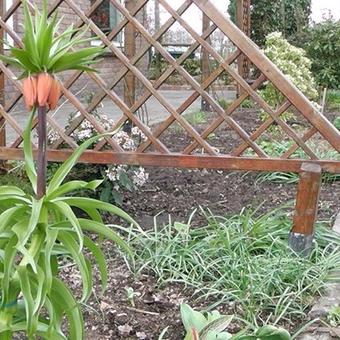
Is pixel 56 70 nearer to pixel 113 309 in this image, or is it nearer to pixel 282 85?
pixel 113 309

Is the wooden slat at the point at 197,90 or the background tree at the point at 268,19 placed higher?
the background tree at the point at 268,19

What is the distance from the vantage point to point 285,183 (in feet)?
15.9

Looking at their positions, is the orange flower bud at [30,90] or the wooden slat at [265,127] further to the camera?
the wooden slat at [265,127]

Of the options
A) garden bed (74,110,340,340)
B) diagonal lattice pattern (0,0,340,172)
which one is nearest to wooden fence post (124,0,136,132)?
garden bed (74,110,340,340)

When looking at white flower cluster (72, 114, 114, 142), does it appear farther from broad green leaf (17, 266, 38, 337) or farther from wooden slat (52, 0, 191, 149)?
broad green leaf (17, 266, 38, 337)

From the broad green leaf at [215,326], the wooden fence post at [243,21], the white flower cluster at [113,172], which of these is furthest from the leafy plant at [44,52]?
the wooden fence post at [243,21]

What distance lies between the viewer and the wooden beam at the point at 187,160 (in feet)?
10.7

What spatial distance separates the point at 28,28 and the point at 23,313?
69 cm

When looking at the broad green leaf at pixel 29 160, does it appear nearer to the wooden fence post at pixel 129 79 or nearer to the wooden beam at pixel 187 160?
the wooden beam at pixel 187 160

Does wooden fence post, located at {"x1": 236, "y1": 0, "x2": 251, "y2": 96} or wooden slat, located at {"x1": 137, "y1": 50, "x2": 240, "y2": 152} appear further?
wooden fence post, located at {"x1": 236, "y1": 0, "x2": 251, "y2": 96}

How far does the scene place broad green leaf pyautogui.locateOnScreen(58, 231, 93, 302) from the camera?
1522mm

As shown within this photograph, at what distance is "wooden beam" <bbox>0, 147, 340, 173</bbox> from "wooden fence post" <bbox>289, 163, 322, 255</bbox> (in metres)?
0.11

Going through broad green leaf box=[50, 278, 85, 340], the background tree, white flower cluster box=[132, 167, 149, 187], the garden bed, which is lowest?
the garden bed

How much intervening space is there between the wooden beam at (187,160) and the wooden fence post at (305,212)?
108 mm
